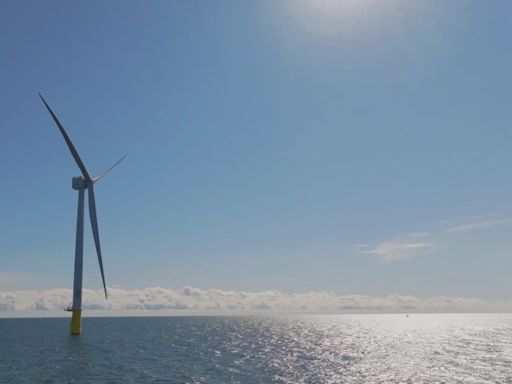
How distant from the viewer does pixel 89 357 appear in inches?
3199

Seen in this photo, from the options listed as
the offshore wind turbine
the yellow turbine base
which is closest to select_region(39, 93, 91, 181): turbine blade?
the offshore wind turbine

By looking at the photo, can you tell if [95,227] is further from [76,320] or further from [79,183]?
[76,320]

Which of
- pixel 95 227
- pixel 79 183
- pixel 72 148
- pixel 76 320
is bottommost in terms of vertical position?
pixel 76 320

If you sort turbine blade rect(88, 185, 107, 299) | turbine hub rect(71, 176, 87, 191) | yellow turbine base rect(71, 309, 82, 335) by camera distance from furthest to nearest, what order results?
1. turbine hub rect(71, 176, 87, 191)
2. yellow turbine base rect(71, 309, 82, 335)
3. turbine blade rect(88, 185, 107, 299)

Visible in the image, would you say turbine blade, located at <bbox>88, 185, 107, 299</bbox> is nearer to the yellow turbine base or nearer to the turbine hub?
the turbine hub

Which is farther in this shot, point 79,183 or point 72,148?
point 79,183

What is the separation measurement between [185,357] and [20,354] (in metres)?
36.1

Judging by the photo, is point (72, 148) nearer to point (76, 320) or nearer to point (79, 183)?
point (79, 183)

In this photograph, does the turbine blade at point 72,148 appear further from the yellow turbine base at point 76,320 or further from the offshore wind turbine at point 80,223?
the yellow turbine base at point 76,320

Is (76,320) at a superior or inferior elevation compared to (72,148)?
inferior

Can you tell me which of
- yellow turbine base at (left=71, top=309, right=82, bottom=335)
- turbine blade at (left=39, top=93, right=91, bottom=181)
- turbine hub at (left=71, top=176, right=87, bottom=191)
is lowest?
yellow turbine base at (left=71, top=309, right=82, bottom=335)

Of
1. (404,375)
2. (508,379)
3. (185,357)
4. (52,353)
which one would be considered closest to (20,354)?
(52,353)

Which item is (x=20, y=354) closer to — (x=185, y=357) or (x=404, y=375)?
(x=185, y=357)

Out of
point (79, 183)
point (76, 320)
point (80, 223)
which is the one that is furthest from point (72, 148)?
point (76, 320)
